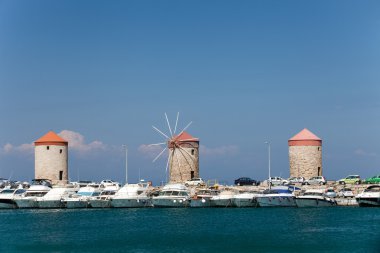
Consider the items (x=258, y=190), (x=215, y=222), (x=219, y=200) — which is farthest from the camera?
(x=258, y=190)

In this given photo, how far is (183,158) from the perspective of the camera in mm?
80188

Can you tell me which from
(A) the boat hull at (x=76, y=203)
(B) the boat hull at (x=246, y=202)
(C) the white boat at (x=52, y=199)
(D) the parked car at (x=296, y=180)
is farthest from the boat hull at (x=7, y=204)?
(D) the parked car at (x=296, y=180)

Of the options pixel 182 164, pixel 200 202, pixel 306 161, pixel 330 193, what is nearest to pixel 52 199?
pixel 200 202

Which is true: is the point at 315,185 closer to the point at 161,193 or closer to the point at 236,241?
the point at 161,193

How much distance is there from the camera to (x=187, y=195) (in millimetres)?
62969

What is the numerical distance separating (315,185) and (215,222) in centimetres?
2190

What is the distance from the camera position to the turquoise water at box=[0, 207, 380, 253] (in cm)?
3872

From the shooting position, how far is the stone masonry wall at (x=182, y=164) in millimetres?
79750

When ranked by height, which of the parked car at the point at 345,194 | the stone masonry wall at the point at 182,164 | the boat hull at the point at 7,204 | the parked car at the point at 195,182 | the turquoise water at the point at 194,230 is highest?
the stone masonry wall at the point at 182,164

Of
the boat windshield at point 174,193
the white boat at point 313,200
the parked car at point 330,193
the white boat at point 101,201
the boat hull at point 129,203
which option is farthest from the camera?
the white boat at point 101,201

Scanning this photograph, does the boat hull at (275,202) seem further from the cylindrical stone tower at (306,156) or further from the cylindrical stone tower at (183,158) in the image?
the cylindrical stone tower at (183,158)

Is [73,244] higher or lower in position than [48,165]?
lower

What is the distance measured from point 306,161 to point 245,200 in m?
16.6

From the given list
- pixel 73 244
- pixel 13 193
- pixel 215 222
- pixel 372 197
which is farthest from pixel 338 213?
pixel 13 193
